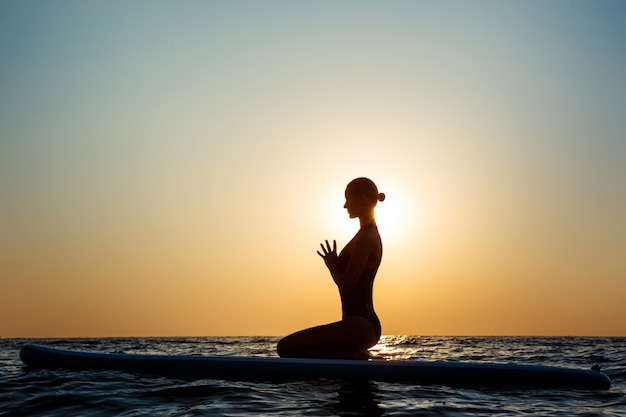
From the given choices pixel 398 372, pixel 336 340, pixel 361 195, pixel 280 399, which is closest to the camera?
pixel 280 399

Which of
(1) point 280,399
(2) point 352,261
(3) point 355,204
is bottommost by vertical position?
(1) point 280,399

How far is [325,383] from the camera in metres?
6.10

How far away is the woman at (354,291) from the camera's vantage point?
6.79m

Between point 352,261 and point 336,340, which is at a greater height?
point 352,261

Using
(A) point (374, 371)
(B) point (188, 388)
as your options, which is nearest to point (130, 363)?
(B) point (188, 388)

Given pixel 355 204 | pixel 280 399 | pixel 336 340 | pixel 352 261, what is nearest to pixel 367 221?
pixel 355 204

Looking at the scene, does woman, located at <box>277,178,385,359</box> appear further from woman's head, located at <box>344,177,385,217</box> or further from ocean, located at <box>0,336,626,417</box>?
ocean, located at <box>0,336,626,417</box>

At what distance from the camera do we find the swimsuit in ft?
22.6

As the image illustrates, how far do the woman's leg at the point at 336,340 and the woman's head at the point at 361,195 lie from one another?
1.36 meters

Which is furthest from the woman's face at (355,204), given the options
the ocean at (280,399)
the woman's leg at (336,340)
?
the ocean at (280,399)

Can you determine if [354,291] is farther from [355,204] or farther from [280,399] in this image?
[280,399]

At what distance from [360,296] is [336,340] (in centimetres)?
61

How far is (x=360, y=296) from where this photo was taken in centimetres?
690

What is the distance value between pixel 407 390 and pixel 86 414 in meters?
3.16
